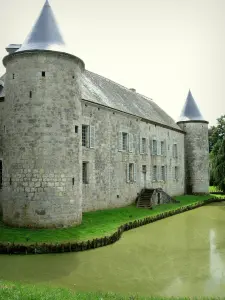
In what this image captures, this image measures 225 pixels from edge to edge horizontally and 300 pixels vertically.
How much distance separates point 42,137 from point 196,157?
80.0 ft

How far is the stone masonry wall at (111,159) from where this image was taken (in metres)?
20.4

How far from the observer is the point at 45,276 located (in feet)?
33.2

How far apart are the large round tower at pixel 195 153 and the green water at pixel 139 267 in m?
20.3

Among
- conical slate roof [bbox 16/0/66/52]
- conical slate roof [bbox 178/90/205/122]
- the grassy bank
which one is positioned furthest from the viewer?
conical slate roof [bbox 178/90/205/122]

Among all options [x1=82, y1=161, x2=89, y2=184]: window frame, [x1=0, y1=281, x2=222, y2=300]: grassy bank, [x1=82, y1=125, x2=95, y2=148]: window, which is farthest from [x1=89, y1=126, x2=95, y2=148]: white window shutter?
[x1=0, y1=281, x2=222, y2=300]: grassy bank

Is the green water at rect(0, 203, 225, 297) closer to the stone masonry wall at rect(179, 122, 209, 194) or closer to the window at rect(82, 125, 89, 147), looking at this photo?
the window at rect(82, 125, 89, 147)

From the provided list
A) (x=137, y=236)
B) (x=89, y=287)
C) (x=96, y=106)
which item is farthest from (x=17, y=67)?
(x=89, y=287)

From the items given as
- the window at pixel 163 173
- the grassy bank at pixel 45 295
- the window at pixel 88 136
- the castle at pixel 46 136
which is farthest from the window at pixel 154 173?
the grassy bank at pixel 45 295

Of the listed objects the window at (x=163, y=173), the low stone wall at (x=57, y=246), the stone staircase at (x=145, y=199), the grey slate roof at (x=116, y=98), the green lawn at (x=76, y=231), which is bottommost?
the low stone wall at (x=57, y=246)

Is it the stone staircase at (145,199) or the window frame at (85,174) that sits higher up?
the window frame at (85,174)

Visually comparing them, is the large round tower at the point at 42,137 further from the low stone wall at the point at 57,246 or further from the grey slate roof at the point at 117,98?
the grey slate roof at the point at 117,98

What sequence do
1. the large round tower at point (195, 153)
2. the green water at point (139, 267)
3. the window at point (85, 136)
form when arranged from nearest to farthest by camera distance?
the green water at point (139, 267) → the window at point (85, 136) → the large round tower at point (195, 153)

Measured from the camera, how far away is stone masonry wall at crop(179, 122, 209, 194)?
36.1 m

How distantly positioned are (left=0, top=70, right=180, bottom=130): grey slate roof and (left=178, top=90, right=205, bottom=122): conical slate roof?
2.09 m
